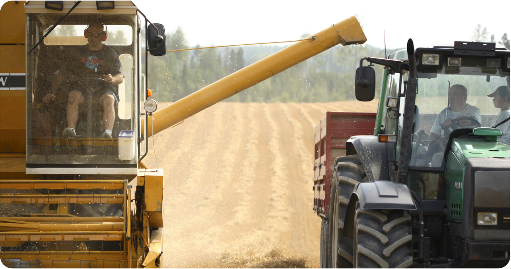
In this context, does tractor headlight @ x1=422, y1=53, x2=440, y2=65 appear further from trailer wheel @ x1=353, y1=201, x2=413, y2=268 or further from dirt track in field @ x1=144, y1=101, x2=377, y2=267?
dirt track in field @ x1=144, y1=101, x2=377, y2=267

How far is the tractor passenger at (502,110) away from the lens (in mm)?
5029

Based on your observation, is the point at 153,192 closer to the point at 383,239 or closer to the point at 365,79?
the point at 365,79

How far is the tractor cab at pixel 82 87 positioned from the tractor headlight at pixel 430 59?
3403mm

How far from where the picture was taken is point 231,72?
160 feet

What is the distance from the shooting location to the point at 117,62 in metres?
6.62

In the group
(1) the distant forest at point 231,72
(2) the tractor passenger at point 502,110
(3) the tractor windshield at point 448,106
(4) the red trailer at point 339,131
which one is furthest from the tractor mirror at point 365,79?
(1) the distant forest at point 231,72

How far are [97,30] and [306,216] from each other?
1138cm

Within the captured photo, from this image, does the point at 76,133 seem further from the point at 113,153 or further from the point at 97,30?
the point at 97,30

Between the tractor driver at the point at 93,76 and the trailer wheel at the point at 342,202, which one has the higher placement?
the tractor driver at the point at 93,76

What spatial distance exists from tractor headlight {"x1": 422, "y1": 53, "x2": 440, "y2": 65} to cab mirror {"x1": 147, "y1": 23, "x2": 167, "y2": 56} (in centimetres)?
310

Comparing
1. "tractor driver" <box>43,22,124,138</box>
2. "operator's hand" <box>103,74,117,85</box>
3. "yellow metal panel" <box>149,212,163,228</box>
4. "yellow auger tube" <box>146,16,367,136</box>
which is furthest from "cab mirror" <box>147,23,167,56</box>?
"yellow auger tube" <box>146,16,367,136</box>

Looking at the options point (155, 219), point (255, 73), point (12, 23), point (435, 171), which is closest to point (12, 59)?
point (12, 23)

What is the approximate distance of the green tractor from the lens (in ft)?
14.7

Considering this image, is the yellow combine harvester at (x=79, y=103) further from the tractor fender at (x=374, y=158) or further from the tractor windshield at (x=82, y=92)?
the tractor fender at (x=374, y=158)
